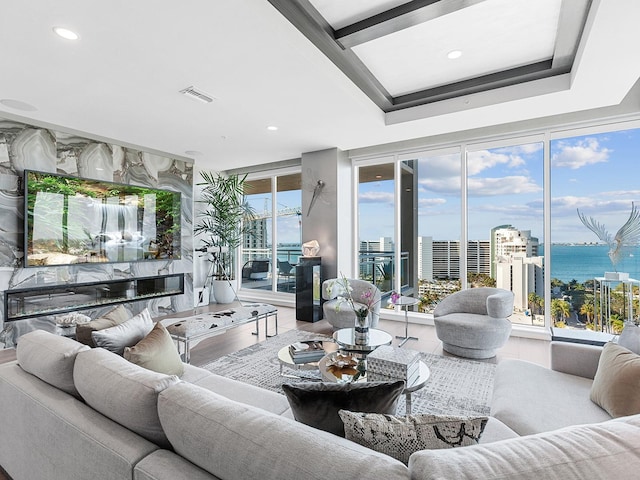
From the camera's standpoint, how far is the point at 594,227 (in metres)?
3.92

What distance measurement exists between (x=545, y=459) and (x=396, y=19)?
2.76m

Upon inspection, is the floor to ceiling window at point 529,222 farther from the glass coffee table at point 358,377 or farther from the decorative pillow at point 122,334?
the decorative pillow at point 122,334

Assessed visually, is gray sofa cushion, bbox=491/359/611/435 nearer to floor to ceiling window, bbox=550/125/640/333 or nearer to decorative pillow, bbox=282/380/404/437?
decorative pillow, bbox=282/380/404/437

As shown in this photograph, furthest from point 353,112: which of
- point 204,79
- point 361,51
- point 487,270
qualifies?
point 487,270

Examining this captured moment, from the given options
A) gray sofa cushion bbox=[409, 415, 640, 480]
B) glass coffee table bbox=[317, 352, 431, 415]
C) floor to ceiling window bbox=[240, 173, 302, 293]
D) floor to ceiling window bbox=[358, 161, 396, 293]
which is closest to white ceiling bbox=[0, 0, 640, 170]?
floor to ceiling window bbox=[358, 161, 396, 293]

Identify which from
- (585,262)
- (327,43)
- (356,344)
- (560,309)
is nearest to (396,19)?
(327,43)

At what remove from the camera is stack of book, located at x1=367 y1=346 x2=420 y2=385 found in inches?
72.1

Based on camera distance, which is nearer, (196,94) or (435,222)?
(196,94)

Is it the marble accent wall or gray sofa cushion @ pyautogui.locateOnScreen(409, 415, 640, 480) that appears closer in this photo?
gray sofa cushion @ pyautogui.locateOnScreen(409, 415, 640, 480)

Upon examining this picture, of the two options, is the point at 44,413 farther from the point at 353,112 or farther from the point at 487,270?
the point at 487,270

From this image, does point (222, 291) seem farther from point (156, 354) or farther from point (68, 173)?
point (156, 354)

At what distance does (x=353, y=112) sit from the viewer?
3744 millimetres

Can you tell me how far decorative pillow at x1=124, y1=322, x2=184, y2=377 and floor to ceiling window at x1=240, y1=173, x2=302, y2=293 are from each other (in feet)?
14.4

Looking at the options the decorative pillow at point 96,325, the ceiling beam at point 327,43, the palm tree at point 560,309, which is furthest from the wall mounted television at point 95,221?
the palm tree at point 560,309
